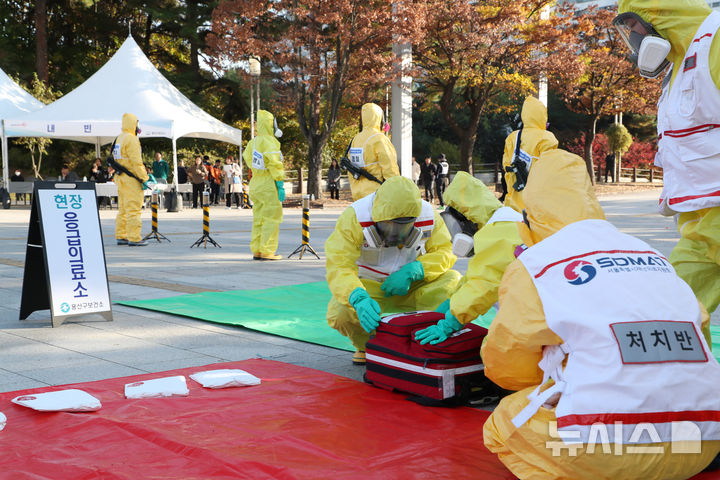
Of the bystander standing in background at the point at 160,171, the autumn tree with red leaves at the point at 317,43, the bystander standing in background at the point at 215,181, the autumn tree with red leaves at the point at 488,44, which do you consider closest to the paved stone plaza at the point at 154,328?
the bystander standing in background at the point at 160,171

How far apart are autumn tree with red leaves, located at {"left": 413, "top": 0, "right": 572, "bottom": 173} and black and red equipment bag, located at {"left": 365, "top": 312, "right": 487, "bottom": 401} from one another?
22.1 meters

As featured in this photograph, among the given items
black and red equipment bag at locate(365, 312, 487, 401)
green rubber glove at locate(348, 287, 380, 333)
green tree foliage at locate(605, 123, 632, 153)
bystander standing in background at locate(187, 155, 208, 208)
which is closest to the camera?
black and red equipment bag at locate(365, 312, 487, 401)

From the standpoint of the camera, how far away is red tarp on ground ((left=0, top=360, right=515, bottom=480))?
334 centimetres

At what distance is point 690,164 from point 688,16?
32.5 inches

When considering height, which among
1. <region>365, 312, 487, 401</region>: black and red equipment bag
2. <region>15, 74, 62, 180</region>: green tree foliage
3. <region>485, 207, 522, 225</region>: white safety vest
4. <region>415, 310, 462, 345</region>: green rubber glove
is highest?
<region>15, 74, 62, 180</region>: green tree foliage

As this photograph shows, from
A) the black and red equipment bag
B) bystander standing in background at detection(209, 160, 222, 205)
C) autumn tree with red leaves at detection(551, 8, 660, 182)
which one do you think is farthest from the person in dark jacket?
the black and red equipment bag

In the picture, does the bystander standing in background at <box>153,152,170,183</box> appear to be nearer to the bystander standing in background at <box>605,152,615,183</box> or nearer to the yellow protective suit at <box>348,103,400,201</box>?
the yellow protective suit at <box>348,103,400,201</box>

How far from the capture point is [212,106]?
35.5m

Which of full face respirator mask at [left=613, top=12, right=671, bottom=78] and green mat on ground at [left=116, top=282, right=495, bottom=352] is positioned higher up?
full face respirator mask at [left=613, top=12, right=671, bottom=78]

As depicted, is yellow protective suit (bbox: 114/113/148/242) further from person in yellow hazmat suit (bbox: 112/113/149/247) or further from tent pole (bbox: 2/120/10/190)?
tent pole (bbox: 2/120/10/190)

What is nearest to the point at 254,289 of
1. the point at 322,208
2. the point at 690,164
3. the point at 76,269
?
the point at 76,269

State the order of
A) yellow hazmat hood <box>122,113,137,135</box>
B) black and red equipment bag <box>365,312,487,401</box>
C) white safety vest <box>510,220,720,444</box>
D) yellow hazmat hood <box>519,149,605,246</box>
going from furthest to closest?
yellow hazmat hood <box>122,113,137,135</box> → black and red equipment bag <box>365,312,487,401</box> → yellow hazmat hood <box>519,149,605,246</box> → white safety vest <box>510,220,720,444</box>

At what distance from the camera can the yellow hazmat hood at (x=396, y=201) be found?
15.7ft

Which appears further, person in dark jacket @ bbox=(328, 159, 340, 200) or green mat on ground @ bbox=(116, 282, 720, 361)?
person in dark jacket @ bbox=(328, 159, 340, 200)
